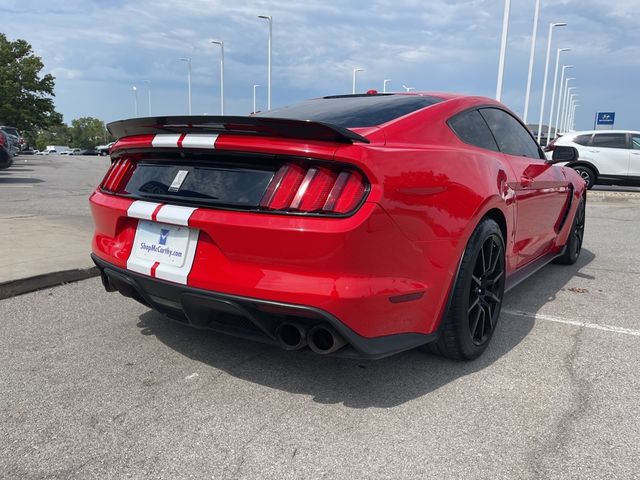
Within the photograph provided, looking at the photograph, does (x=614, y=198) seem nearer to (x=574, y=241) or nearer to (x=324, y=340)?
(x=574, y=241)

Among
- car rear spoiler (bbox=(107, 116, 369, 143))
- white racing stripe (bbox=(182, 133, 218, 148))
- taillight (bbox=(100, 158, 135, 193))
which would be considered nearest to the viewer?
car rear spoiler (bbox=(107, 116, 369, 143))

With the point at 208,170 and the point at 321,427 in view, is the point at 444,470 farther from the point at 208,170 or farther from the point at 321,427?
the point at 208,170

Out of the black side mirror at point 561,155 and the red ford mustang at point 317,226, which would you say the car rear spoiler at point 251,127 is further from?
the black side mirror at point 561,155

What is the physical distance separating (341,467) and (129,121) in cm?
199

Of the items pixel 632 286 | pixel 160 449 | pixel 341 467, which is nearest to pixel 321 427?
pixel 341 467

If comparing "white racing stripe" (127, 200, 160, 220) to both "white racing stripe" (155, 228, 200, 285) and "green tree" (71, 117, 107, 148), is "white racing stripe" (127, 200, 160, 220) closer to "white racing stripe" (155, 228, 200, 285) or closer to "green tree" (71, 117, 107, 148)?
"white racing stripe" (155, 228, 200, 285)

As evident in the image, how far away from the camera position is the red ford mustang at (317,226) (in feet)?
7.14

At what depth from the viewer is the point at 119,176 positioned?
2.95m

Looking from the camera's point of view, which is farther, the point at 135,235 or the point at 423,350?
the point at 423,350

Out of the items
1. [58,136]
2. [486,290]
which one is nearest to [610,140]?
[486,290]

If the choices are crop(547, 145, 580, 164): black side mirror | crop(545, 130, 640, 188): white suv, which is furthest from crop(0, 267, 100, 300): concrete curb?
crop(545, 130, 640, 188): white suv

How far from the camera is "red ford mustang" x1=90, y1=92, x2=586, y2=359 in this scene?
2.18 m

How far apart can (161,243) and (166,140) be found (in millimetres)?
501

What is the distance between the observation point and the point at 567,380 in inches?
109
